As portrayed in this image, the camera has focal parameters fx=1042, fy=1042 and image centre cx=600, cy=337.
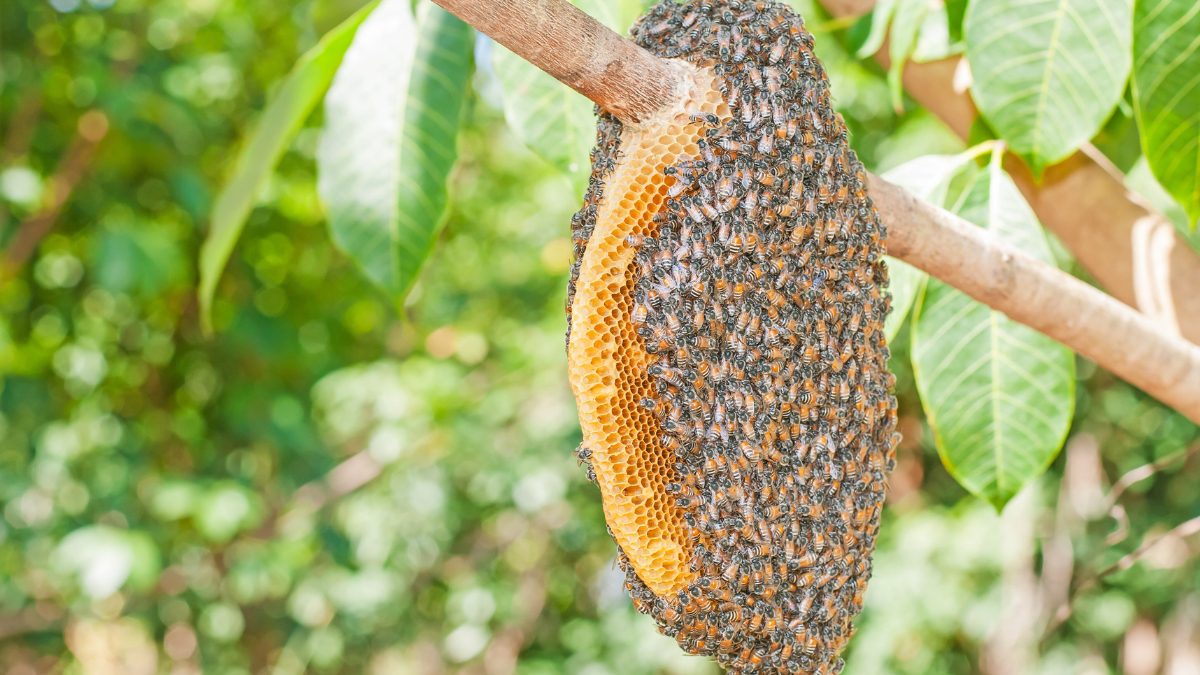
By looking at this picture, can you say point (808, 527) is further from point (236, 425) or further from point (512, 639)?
point (512, 639)

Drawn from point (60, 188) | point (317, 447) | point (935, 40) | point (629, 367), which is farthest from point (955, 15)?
point (60, 188)

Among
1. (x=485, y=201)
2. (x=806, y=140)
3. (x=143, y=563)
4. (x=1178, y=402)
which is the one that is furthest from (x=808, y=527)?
(x=485, y=201)

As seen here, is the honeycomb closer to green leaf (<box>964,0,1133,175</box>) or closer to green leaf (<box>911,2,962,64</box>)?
green leaf (<box>964,0,1133,175</box>)

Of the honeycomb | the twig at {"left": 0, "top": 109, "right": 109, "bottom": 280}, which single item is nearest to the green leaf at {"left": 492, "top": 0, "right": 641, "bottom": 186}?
the honeycomb

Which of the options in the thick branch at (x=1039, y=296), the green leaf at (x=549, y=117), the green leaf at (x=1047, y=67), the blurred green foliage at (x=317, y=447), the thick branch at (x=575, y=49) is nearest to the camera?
the thick branch at (x=575, y=49)

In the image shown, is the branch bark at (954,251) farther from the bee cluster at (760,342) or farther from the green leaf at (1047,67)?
the green leaf at (1047,67)

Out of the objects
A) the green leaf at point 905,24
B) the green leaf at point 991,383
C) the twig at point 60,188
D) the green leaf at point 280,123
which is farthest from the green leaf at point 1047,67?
the twig at point 60,188

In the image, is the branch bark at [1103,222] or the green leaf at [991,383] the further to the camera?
the branch bark at [1103,222]
